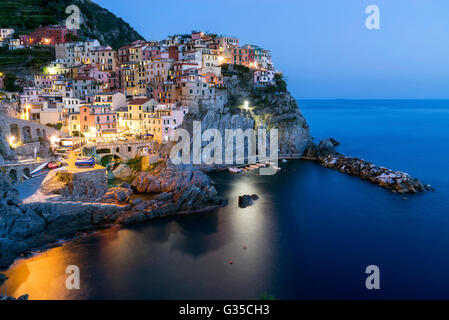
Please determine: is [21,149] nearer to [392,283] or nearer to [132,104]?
[132,104]

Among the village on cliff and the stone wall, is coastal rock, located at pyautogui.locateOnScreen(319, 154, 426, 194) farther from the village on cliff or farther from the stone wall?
the stone wall

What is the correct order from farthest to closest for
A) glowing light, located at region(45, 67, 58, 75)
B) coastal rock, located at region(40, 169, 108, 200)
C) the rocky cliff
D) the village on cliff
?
glowing light, located at region(45, 67, 58, 75)
the rocky cliff
the village on cliff
coastal rock, located at region(40, 169, 108, 200)

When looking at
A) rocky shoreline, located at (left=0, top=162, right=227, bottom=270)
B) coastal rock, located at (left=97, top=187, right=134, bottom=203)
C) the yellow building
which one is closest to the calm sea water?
rocky shoreline, located at (left=0, top=162, right=227, bottom=270)

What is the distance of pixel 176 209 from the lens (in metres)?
27.0

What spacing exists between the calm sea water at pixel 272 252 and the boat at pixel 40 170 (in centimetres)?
795

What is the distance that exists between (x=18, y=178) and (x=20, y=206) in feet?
16.4

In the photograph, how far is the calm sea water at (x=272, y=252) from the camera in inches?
696

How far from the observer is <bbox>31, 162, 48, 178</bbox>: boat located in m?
26.2

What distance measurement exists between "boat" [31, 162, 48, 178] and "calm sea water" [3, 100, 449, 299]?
26.1 ft

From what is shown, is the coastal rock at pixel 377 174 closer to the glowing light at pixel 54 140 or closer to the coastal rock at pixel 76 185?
the coastal rock at pixel 76 185

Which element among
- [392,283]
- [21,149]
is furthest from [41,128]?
[392,283]

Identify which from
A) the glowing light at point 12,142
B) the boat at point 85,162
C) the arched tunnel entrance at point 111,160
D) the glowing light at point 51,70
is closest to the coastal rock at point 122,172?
the arched tunnel entrance at point 111,160

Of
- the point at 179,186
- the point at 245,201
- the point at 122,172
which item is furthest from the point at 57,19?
the point at 245,201

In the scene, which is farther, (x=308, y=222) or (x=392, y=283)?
(x=308, y=222)
